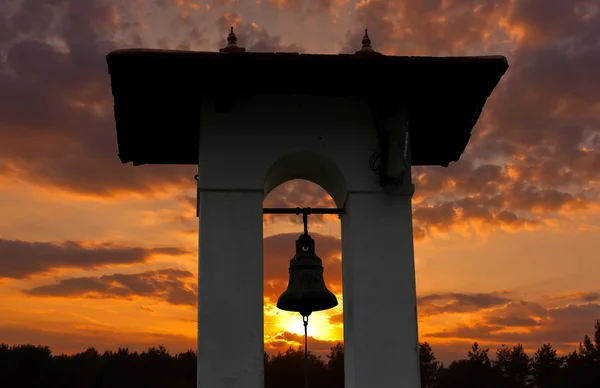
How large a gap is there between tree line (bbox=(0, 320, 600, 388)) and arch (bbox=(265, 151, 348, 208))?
211 ft

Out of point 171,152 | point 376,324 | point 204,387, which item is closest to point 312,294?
point 376,324

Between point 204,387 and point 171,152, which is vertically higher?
point 171,152

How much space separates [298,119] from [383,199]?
1147mm

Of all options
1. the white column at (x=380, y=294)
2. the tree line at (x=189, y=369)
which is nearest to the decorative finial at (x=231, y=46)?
the white column at (x=380, y=294)

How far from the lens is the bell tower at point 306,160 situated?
7.37 metres

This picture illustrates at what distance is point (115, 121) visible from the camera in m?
8.80

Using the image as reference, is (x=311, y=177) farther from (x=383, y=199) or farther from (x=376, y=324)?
(x=376, y=324)

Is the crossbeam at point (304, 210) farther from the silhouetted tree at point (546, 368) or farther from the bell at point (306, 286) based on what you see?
the silhouetted tree at point (546, 368)

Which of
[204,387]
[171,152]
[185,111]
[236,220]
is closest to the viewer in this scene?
[204,387]

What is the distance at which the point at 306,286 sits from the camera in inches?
319

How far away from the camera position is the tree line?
3009 inches

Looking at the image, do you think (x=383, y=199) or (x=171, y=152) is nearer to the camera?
(x=383, y=199)

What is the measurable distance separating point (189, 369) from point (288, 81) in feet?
244

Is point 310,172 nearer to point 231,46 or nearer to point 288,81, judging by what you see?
point 288,81
